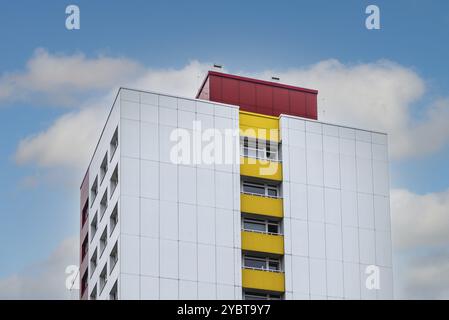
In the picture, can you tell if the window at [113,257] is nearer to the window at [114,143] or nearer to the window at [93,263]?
the window at [93,263]

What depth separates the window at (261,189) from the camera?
9931 centimetres

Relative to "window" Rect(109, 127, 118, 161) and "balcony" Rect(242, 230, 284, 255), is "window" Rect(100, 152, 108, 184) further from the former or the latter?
"balcony" Rect(242, 230, 284, 255)

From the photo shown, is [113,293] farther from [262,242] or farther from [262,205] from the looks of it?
[262,205]

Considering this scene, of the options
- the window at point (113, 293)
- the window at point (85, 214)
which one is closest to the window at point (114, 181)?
the window at point (113, 293)

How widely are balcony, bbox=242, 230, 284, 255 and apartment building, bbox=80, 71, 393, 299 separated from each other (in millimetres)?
94

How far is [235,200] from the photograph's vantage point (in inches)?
3812

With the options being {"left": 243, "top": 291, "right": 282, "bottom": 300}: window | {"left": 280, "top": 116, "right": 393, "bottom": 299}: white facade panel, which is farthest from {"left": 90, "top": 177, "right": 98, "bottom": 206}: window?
{"left": 243, "top": 291, "right": 282, "bottom": 300}: window

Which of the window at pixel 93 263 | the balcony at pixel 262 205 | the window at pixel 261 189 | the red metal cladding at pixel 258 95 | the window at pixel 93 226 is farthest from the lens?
the window at pixel 93 226

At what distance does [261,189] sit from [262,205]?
6.10 feet

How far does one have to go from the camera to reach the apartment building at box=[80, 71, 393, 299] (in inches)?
3666

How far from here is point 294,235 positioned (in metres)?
98.0

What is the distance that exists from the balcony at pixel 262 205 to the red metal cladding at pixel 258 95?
27.5 feet

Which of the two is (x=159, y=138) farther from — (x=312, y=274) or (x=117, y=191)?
(x=312, y=274)
